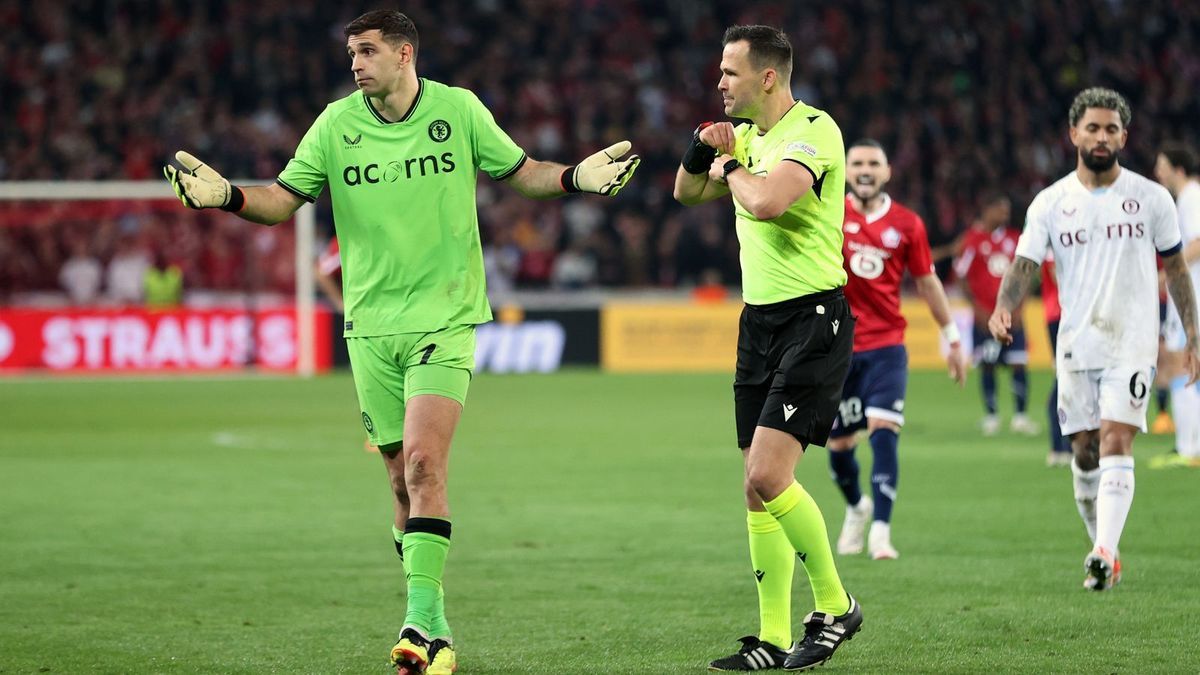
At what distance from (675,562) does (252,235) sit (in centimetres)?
1858

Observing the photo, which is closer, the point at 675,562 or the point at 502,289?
the point at 675,562

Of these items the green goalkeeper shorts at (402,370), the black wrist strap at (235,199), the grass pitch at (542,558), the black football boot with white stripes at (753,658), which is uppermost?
the black wrist strap at (235,199)

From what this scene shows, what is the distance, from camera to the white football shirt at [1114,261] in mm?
7598

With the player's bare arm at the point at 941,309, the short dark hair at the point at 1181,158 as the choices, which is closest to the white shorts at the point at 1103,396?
the player's bare arm at the point at 941,309

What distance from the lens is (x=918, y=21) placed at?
32406 millimetres

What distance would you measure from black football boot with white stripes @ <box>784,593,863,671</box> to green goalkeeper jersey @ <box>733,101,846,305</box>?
1197 millimetres

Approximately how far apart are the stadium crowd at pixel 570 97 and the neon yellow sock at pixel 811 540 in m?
20.4

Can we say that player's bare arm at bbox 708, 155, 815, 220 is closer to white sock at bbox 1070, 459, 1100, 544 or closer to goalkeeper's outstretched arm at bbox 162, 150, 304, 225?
goalkeeper's outstretched arm at bbox 162, 150, 304, 225

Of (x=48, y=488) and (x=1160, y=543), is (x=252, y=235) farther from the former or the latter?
(x=1160, y=543)

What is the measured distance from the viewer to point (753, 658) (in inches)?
236

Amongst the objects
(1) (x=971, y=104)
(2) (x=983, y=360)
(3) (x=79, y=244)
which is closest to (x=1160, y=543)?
(2) (x=983, y=360)

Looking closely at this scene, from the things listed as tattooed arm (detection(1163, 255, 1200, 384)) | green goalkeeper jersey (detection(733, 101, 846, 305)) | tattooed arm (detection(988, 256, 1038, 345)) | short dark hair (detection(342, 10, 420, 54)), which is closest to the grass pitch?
tattooed arm (detection(1163, 255, 1200, 384))

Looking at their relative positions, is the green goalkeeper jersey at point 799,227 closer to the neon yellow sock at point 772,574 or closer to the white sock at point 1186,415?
the neon yellow sock at point 772,574

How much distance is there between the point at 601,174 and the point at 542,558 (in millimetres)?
3356
